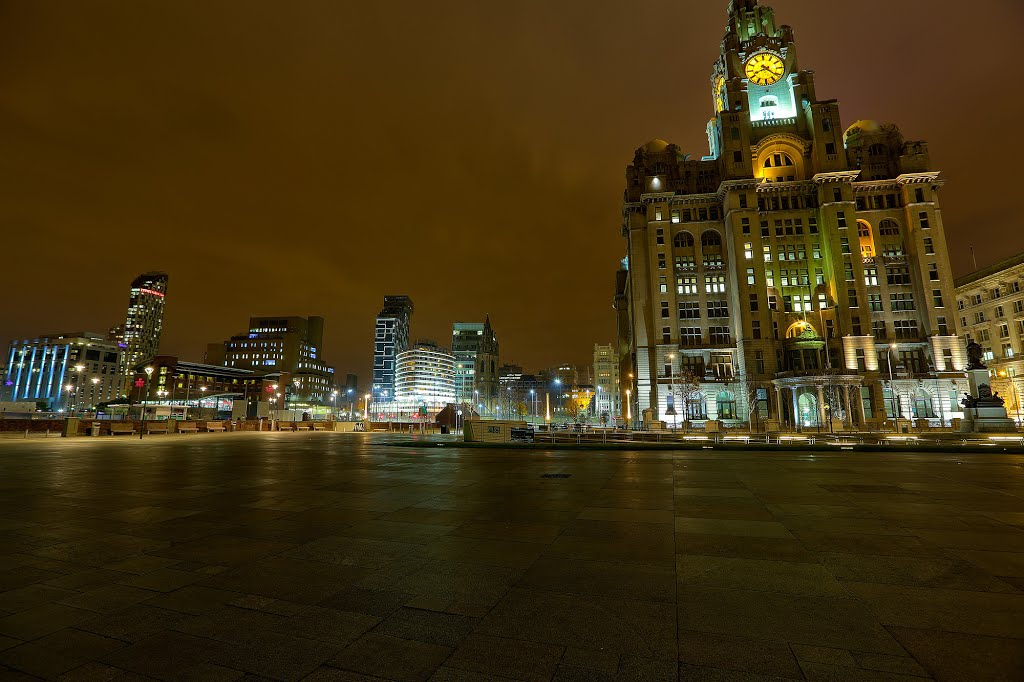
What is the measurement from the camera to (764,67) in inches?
3142

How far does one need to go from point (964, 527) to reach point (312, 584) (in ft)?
33.8

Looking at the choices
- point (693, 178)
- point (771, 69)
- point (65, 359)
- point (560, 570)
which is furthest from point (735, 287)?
point (65, 359)

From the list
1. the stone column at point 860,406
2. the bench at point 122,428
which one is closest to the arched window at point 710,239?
the stone column at point 860,406

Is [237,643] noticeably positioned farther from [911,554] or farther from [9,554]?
[911,554]

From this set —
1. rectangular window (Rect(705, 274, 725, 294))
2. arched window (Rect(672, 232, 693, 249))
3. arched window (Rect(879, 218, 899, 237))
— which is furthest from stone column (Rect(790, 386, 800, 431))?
arched window (Rect(879, 218, 899, 237))

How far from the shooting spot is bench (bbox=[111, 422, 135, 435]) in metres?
45.1

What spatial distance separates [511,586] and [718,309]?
75.6m

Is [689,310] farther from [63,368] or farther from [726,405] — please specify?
[63,368]

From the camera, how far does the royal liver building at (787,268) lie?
2591 inches

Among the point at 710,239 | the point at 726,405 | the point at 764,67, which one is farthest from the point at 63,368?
the point at 764,67

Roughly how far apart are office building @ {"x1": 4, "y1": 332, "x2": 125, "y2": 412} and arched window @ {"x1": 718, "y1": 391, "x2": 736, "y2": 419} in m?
213

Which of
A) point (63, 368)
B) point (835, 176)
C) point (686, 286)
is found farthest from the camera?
point (63, 368)

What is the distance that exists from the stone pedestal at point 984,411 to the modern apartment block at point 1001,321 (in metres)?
41.1

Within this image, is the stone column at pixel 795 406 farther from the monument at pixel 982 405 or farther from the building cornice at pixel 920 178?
the building cornice at pixel 920 178
